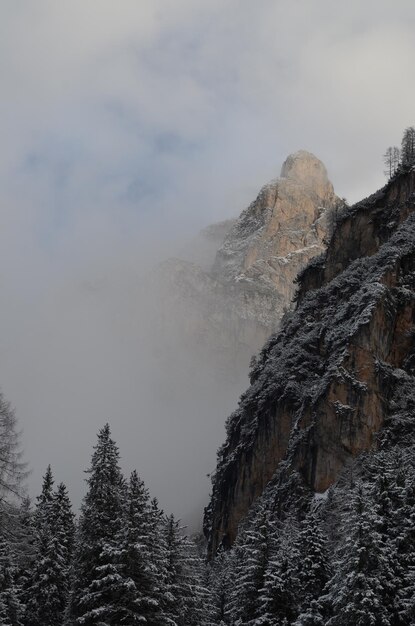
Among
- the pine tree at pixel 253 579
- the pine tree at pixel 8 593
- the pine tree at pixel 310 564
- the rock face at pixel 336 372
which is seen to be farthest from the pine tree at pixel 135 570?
the rock face at pixel 336 372

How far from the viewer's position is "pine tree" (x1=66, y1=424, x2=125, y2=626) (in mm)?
36250

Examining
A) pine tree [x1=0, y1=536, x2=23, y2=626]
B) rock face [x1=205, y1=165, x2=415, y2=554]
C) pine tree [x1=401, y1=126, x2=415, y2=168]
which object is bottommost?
pine tree [x1=0, y1=536, x2=23, y2=626]

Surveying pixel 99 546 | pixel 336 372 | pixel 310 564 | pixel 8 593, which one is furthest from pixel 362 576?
pixel 336 372

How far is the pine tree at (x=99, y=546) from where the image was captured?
3625 cm

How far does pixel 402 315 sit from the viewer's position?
69.4 m

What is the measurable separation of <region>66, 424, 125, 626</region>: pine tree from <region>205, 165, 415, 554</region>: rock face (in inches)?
1059

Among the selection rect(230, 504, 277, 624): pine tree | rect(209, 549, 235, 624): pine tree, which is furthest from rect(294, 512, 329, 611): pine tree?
rect(209, 549, 235, 624): pine tree

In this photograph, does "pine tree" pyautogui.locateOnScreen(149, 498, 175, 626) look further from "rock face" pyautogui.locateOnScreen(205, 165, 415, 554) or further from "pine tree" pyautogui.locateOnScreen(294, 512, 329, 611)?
"rock face" pyautogui.locateOnScreen(205, 165, 415, 554)

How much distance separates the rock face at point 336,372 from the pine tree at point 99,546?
26.9m

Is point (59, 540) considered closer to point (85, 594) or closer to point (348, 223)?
point (85, 594)

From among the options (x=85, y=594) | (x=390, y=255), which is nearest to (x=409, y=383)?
(x=390, y=255)

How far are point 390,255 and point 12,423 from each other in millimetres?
47809

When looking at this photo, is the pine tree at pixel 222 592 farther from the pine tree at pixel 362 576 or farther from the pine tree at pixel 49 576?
the pine tree at pixel 362 576

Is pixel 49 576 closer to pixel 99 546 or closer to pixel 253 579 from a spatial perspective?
pixel 99 546
